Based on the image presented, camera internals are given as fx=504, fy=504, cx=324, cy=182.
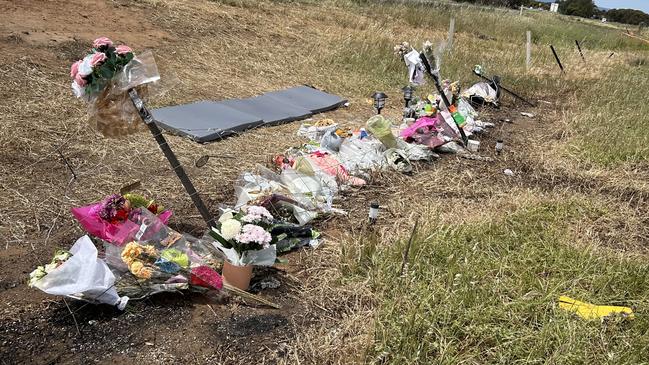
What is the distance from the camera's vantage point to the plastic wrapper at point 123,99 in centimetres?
254

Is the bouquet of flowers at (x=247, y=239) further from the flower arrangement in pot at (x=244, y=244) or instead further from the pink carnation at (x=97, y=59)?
the pink carnation at (x=97, y=59)

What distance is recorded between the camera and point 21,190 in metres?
3.41

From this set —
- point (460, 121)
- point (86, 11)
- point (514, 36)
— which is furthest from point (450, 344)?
point (514, 36)

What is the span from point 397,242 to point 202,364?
1.33 m

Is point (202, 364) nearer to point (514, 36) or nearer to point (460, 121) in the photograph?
point (460, 121)

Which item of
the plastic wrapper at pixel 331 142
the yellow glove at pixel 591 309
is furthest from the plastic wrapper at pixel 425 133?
the yellow glove at pixel 591 309

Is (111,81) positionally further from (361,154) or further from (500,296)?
(361,154)

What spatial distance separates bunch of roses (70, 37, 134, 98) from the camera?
7.97 feet

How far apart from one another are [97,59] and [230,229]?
1034 mm

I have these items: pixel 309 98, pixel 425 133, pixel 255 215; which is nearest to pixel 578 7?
pixel 309 98

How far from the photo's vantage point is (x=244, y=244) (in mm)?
2506

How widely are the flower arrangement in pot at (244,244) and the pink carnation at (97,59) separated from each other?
98 cm

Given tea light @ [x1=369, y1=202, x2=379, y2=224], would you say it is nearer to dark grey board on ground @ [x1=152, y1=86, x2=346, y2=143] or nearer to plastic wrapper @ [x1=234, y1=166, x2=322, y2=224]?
plastic wrapper @ [x1=234, y1=166, x2=322, y2=224]

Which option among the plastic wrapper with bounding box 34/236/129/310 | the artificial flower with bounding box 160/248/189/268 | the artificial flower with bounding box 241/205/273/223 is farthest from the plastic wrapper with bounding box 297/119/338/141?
the plastic wrapper with bounding box 34/236/129/310
